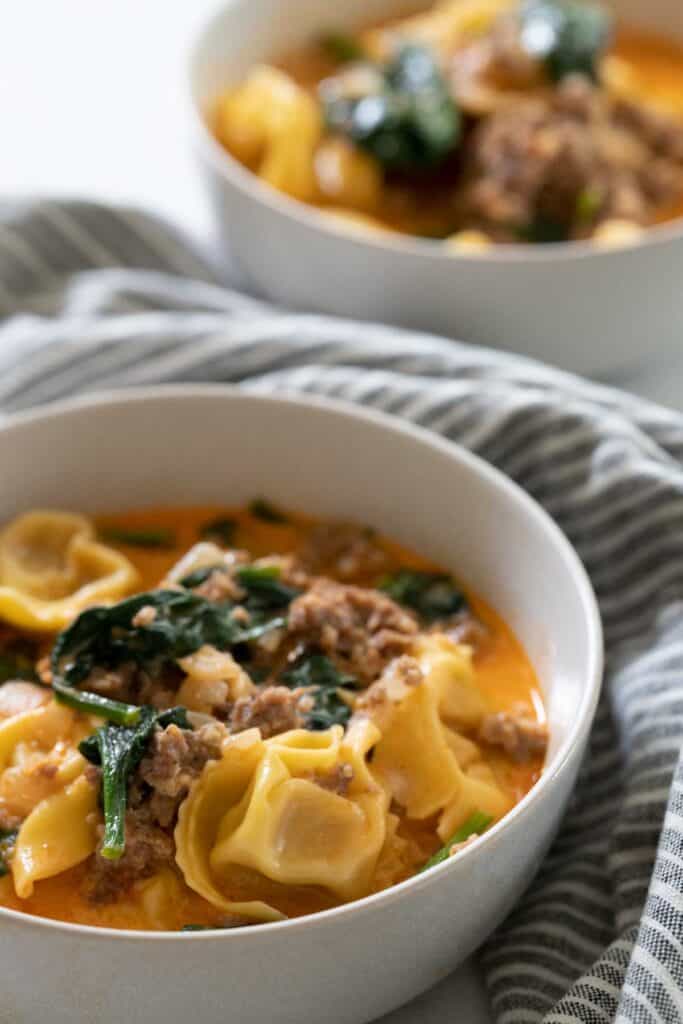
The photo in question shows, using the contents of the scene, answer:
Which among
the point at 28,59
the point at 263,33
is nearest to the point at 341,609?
the point at 263,33

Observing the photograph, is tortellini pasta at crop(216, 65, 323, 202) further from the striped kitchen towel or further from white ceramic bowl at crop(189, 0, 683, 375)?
the striped kitchen towel

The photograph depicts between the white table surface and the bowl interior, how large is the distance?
1536 mm

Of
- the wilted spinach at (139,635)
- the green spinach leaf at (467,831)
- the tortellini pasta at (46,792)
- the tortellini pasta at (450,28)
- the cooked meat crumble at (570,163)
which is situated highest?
the tortellini pasta at (450,28)

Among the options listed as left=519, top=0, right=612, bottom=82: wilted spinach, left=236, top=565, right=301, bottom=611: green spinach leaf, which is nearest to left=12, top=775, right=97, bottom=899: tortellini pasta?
left=236, top=565, right=301, bottom=611: green spinach leaf

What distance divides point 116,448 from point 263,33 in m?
2.78

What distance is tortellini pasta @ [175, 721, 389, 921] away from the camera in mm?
3178

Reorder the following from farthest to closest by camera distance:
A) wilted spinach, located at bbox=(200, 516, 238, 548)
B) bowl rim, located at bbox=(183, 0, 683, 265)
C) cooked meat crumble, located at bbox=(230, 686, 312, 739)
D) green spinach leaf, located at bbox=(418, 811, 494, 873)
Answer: bowl rim, located at bbox=(183, 0, 683, 265) < wilted spinach, located at bbox=(200, 516, 238, 548) < cooked meat crumble, located at bbox=(230, 686, 312, 739) < green spinach leaf, located at bbox=(418, 811, 494, 873)

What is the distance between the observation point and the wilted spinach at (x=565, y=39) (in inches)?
227

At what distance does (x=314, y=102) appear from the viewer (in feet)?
19.7

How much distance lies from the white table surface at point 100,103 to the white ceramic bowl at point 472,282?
0.51 meters

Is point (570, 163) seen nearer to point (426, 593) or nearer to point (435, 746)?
point (426, 593)

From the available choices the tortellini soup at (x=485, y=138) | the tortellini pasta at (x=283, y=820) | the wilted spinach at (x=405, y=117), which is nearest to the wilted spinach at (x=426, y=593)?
the tortellini pasta at (x=283, y=820)

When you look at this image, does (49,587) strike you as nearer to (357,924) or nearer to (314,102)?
(357,924)

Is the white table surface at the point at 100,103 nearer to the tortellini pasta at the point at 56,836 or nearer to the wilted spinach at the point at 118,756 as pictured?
the wilted spinach at the point at 118,756
